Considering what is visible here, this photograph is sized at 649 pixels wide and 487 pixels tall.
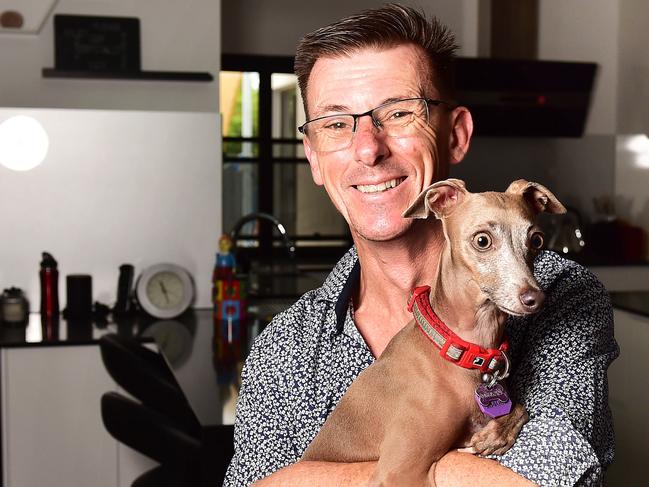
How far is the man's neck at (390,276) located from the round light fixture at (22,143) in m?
2.81

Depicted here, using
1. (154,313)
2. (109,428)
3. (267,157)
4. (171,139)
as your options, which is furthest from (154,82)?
(109,428)

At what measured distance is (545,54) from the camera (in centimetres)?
580

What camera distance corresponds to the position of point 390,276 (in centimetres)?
137

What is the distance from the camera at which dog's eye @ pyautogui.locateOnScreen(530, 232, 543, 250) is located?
3.12 ft

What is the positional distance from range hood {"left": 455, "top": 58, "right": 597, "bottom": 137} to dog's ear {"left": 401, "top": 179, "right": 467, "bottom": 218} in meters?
4.25

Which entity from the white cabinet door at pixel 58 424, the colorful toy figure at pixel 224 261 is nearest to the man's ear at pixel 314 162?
the white cabinet door at pixel 58 424

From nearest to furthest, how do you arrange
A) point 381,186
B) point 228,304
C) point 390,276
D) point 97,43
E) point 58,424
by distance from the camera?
point 381,186
point 390,276
point 58,424
point 228,304
point 97,43

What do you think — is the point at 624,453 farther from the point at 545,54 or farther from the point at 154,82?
the point at 545,54

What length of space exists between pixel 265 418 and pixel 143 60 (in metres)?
3.12

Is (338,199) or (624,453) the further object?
(624,453)

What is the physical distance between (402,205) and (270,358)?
0.34 metres

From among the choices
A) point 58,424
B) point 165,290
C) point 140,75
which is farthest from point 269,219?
point 58,424

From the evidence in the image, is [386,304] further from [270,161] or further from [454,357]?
[270,161]

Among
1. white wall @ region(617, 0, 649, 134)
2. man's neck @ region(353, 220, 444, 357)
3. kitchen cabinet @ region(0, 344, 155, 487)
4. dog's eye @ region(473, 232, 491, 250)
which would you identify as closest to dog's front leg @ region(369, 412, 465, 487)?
dog's eye @ region(473, 232, 491, 250)
